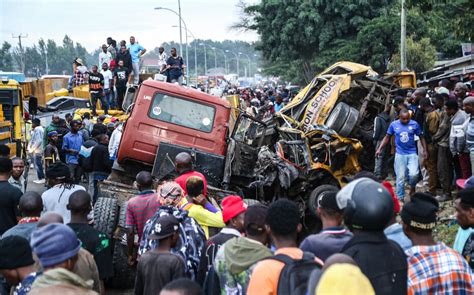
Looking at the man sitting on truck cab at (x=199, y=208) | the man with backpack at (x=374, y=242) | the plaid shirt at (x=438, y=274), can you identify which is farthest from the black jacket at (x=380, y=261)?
the man sitting on truck cab at (x=199, y=208)

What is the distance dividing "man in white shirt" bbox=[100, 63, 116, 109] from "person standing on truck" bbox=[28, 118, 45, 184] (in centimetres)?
461

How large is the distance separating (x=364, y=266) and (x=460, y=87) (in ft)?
33.5

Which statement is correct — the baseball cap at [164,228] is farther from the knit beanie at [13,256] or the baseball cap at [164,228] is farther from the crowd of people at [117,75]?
the crowd of people at [117,75]

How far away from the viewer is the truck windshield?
1168cm

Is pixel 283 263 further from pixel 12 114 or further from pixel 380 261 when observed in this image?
pixel 12 114

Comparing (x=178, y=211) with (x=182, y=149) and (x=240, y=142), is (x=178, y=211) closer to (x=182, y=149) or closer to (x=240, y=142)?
(x=182, y=149)

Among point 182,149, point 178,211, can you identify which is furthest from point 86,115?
point 178,211

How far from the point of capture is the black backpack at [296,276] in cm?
401

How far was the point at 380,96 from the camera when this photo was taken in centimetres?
1576

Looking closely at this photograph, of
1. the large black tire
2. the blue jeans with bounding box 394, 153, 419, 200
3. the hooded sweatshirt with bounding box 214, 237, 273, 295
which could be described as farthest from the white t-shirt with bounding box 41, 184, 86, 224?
the blue jeans with bounding box 394, 153, 419, 200

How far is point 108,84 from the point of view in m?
23.4

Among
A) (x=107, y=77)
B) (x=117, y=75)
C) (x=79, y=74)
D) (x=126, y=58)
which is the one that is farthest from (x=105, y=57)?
(x=79, y=74)

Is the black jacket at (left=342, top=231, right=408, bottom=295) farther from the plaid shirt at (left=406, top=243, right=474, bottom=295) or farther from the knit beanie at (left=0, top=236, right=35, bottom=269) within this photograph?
the knit beanie at (left=0, top=236, right=35, bottom=269)

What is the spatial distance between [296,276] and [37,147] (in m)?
15.9
